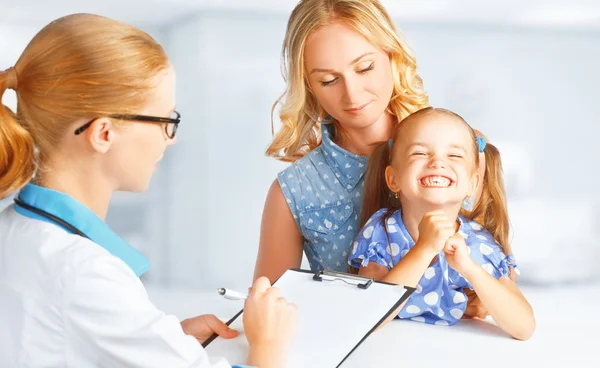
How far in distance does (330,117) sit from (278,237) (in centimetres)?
30

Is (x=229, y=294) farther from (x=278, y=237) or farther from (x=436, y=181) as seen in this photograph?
(x=278, y=237)

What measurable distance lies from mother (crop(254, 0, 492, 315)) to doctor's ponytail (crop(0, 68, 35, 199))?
0.77 m

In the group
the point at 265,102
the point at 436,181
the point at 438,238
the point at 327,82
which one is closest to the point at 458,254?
the point at 438,238

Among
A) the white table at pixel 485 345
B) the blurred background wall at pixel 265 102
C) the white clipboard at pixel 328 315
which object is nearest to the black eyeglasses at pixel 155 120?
the white clipboard at pixel 328 315

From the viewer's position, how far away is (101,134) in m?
1.17

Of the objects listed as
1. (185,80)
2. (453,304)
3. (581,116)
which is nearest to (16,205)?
(453,304)

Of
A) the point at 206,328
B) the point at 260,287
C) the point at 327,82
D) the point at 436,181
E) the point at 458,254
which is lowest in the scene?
the point at 206,328

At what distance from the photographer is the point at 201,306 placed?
327 centimetres

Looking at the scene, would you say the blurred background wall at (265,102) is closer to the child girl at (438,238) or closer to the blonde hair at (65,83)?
the child girl at (438,238)

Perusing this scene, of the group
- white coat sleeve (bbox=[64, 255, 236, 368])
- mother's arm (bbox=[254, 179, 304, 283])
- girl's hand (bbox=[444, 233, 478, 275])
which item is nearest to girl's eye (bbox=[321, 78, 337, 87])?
mother's arm (bbox=[254, 179, 304, 283])

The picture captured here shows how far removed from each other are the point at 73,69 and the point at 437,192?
0.74 meters

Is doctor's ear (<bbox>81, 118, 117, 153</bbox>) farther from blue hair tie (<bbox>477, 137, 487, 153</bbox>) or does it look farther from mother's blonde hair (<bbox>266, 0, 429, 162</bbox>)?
blue hair tie (<bbox>477, 137, 487, 153</bbox>)

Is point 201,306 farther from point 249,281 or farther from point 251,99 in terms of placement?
point 251,99

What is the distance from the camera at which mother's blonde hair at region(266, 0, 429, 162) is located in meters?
1.78
